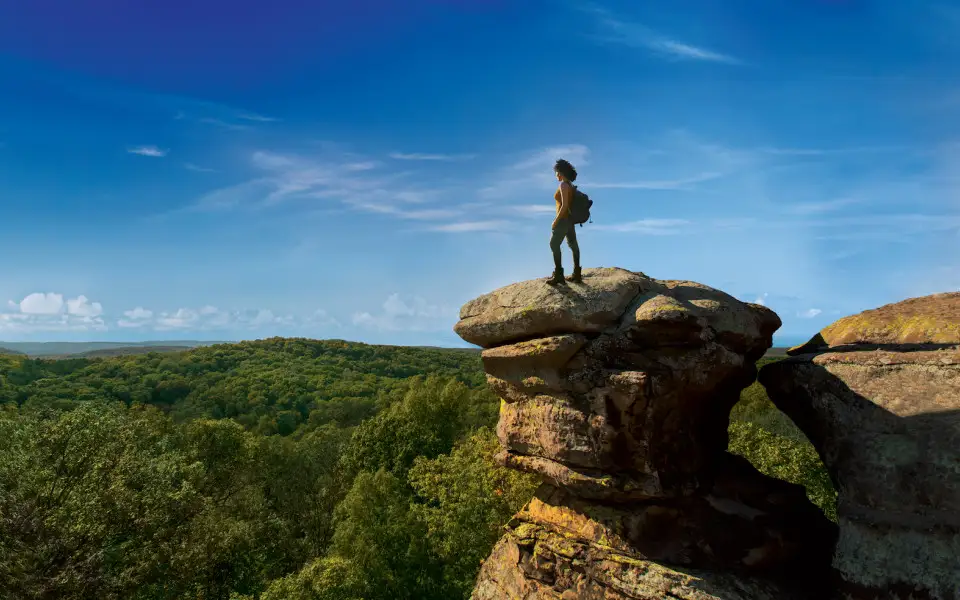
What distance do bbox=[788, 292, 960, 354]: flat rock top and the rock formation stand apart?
180cm

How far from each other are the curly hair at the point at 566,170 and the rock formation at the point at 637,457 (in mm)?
2321

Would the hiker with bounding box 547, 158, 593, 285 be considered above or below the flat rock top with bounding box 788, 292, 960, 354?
above

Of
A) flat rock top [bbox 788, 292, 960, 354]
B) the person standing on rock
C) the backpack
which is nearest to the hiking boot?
the person standing on rock

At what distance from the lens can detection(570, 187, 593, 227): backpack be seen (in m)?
12.1

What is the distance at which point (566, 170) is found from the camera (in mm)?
12297

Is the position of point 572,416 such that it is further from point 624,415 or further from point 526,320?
point 526,320

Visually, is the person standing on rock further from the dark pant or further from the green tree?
the green tree

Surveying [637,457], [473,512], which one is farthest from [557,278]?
[473,512]

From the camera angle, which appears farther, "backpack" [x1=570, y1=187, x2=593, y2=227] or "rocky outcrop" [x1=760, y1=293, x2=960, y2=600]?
"backpack" [x1=570, y1=187, x2=593, y2=227]

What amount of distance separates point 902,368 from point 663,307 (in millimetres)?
4537

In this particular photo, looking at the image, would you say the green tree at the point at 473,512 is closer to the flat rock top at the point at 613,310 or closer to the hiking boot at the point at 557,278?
the flat rock top at the point at 613,310

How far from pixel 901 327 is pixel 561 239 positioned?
7670mm

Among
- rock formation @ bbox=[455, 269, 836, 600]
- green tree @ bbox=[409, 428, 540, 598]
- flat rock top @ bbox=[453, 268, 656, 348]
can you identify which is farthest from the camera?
green tree @ bbox=[409, 428, 540, 598]

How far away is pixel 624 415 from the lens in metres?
10.8
